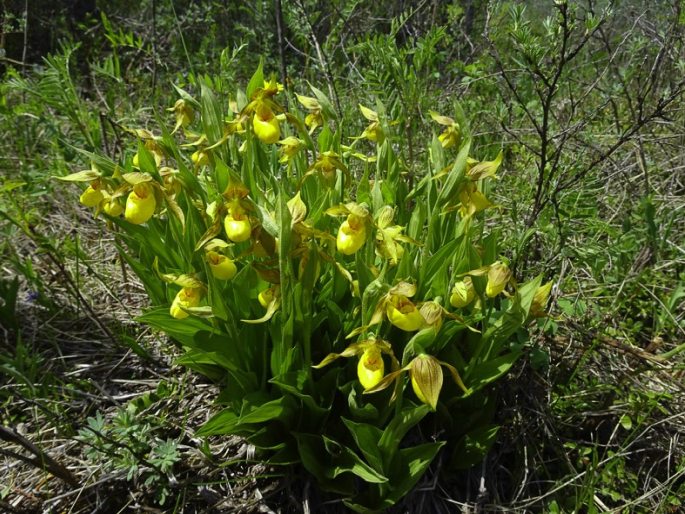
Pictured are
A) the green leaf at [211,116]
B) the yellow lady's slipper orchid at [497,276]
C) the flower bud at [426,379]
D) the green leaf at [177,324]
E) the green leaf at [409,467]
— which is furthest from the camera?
the green leaf at [211,116]

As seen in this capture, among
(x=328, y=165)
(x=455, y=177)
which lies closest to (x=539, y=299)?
(x=455, y=177)

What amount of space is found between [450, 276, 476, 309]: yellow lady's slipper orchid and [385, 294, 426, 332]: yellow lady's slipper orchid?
25cm

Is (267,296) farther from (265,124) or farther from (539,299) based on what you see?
(539,299)

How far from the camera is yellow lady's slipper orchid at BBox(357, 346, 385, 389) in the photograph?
1281 millimetres

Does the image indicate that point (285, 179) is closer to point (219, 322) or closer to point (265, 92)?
point (265, 92)

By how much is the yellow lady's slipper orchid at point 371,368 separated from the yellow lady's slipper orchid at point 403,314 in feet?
0.35

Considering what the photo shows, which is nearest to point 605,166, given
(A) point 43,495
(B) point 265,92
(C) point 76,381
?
(B) point 265,92

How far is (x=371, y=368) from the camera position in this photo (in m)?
1.30

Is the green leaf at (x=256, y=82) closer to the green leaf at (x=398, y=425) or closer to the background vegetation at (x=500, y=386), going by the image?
the background vegetation at (x=500, y=386)

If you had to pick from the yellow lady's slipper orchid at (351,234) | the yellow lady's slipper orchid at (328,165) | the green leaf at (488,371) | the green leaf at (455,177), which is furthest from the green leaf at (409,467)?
the yellow lady's slipper orchid at (328,165)

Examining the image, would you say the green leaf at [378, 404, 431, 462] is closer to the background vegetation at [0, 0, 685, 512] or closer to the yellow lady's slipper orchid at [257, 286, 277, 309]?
the background vegetation at [0, 0, 685, 512]

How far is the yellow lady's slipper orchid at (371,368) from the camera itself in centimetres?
128

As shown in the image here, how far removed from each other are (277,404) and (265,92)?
0.96 m

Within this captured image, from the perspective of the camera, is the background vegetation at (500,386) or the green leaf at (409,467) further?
the background vegetation at (500,386)
